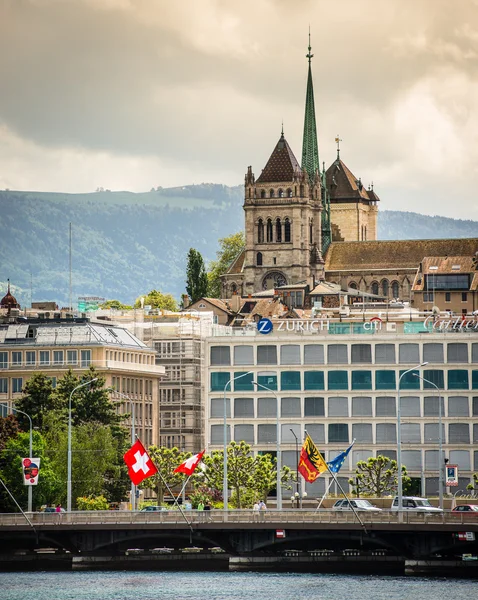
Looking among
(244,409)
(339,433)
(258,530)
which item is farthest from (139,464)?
(339,433)

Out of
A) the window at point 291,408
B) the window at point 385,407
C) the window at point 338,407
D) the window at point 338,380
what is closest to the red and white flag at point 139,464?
the window at point 291,408

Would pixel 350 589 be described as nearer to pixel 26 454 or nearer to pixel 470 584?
pixel 470 584

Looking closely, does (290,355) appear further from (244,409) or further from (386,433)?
(386,433)

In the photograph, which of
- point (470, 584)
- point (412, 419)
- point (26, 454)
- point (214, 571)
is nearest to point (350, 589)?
point (470, 584)

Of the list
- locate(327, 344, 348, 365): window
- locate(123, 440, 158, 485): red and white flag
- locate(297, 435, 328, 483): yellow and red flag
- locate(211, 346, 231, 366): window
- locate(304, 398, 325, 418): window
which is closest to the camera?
locate(123, 440, 158, 485): red and white flag

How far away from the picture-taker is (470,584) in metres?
120

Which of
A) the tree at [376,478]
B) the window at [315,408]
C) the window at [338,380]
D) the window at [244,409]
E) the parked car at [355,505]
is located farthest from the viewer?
the window at [244,409]

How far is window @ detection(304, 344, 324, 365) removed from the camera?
184m

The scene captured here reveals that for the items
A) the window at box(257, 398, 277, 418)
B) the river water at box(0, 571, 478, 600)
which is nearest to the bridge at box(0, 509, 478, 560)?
the river water at box(0, 571, 478, 600)

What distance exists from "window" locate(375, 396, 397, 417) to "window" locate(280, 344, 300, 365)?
352 inches

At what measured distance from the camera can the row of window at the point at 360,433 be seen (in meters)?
181

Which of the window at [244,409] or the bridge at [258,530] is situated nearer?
the bridge at [258,530]

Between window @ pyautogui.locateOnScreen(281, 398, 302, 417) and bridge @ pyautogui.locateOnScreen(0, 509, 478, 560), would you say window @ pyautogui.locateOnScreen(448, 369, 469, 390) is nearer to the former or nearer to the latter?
window @ pyautogui.locateOnScreen(281, 398, 302, 417)

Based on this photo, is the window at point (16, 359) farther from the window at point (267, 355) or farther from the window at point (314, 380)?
the window at point (314, 380)
